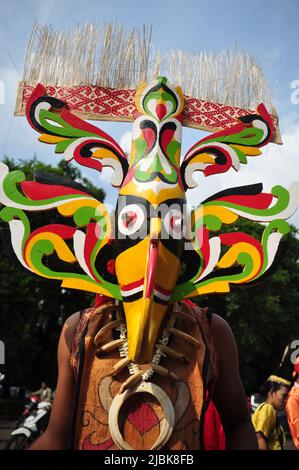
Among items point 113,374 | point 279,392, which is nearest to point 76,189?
point 113,374

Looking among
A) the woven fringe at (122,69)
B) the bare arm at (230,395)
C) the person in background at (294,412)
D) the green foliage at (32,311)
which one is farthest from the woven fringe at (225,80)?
the green foliage at (32,311)

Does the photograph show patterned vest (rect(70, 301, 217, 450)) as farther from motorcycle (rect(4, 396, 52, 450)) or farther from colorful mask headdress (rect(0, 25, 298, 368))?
motorcycle (rect(4, 396, 52, 450))

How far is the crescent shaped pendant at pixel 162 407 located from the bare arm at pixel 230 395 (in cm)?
48

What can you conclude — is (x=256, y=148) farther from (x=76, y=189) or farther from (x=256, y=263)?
(x=76, y=189)

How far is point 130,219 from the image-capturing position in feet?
7.34

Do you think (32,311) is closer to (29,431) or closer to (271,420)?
(29,431)

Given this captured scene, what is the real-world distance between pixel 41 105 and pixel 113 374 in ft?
5.01

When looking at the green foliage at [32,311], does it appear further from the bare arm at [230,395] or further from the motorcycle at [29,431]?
the bare arm at [230,395]

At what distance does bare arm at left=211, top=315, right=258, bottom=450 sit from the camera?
240 centimetres

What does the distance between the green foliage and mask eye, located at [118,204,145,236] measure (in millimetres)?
7586

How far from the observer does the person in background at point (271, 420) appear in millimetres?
4559

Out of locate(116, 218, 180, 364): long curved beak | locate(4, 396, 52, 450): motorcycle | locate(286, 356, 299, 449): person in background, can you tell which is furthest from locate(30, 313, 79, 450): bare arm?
locate(4, 396, 52, 450): motorcycle

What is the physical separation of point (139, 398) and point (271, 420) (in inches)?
125

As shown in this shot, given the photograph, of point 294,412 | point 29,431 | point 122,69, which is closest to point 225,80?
point 122,69
